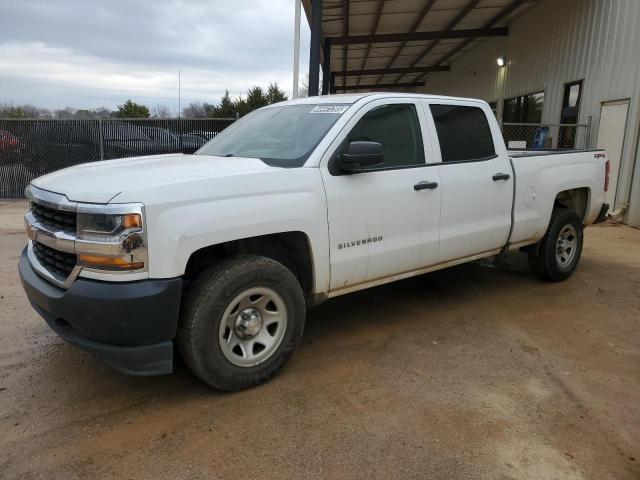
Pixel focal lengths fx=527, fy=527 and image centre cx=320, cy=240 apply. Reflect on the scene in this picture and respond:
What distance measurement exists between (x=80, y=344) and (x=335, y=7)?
12.2 m

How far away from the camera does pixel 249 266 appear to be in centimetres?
328

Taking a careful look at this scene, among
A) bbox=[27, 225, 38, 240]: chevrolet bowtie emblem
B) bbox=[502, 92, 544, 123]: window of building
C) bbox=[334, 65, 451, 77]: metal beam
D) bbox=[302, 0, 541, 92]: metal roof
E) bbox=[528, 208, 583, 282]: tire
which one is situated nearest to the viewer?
bbox=[27, 225, 38, 240]: chevrolet bowtie emblem

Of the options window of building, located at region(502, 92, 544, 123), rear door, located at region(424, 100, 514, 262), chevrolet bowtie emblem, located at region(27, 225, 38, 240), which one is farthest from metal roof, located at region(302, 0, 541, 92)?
chevrolet bowtie emblem, located at region(27, 225, 38, 240)

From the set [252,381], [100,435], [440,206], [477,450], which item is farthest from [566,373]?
[100,435]

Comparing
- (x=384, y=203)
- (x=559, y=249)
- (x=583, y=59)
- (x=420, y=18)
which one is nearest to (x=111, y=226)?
(x=384, y=203)

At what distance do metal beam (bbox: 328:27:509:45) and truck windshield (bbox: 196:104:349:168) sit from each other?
1248 cm

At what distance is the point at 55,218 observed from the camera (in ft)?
10.5

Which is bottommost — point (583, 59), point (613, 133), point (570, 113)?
point (613, 133)

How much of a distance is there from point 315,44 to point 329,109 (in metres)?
7.59

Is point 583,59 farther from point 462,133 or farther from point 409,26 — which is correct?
point 462,133

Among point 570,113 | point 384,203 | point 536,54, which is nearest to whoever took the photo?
point 384,203

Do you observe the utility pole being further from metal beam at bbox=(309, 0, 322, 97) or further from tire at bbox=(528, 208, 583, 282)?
tire at bbox=(528, 208, 583, 282)

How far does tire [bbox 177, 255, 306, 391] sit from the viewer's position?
314cm

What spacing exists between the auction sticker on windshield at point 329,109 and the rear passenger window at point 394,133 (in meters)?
0.17
